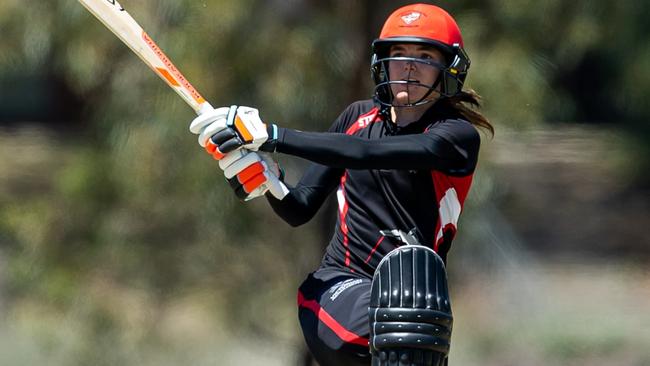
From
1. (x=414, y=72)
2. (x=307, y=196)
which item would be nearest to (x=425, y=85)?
(x=414, y=72)

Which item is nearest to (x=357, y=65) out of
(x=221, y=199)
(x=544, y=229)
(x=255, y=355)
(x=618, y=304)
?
(x=221, y=199)

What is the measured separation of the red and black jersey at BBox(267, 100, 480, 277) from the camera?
→ 119 inches

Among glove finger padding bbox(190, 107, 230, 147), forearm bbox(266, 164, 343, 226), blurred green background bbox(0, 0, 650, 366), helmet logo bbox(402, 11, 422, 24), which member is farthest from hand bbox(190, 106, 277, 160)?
blurred green background bbox(0, 0, 650, 366)

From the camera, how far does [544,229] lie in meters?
6.21

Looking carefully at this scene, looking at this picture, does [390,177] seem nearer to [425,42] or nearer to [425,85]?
[425,85]

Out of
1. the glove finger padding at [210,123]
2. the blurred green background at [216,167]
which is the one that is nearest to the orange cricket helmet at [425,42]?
the glove finger padding at [210,123]

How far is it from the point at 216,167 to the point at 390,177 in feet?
5.41

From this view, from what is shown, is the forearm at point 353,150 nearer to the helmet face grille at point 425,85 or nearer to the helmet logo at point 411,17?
the helmet face grille at point 425,85

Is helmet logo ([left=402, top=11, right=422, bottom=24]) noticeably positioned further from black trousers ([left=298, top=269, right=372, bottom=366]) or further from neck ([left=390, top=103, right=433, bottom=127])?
black trousers ([left=298, top=269, right=372, bottom=366])

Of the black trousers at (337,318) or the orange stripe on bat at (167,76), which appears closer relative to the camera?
the black trousers at (337,318)

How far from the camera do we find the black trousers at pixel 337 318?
3.04 metres

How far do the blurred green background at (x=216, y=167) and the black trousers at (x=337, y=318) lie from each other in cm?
157

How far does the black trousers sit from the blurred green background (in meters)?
1.57

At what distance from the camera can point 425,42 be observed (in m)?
3.17
